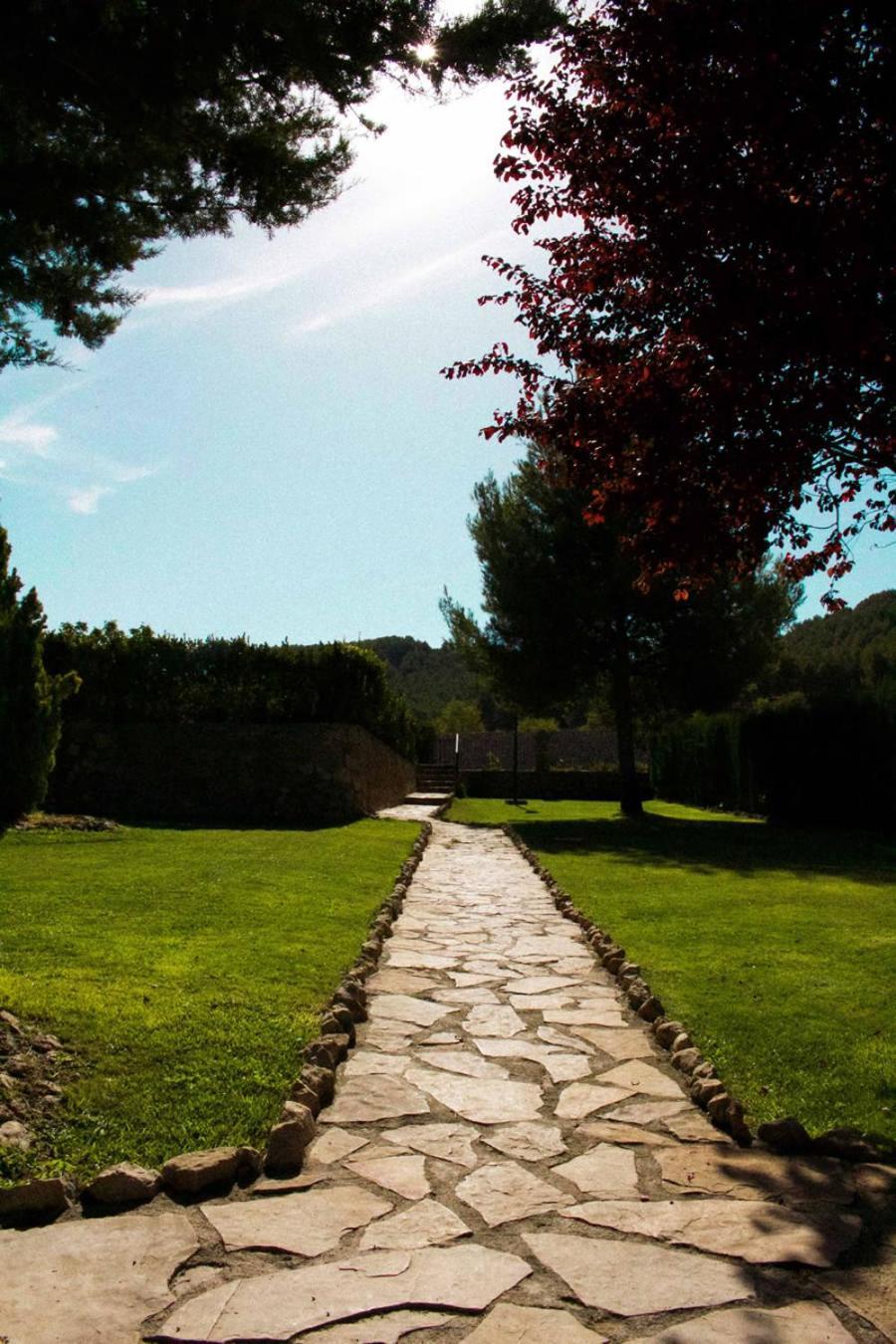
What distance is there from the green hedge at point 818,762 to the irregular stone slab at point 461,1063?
15815 millimetres

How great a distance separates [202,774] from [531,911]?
10.3m

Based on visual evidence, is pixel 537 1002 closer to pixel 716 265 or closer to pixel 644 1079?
pixel 644 1079

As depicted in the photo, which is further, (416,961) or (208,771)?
(208,771)

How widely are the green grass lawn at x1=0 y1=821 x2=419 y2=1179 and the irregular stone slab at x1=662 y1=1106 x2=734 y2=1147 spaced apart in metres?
1.62

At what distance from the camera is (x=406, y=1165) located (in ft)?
11.0

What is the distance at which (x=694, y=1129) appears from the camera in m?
3.74

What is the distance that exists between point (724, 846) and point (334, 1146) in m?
12.9

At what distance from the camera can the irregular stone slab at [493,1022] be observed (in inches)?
197

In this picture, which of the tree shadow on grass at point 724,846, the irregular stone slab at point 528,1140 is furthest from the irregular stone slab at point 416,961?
the tree shadow on grass at point 724,846

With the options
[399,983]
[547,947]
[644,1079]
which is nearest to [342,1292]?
[644,1079]

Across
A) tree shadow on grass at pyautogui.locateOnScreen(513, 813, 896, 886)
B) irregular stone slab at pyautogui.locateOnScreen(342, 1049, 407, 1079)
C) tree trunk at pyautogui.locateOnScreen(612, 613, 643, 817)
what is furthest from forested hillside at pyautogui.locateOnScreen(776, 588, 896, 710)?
irregular stone slab at pyautogui.locateOnScreen(342, 1049, 407, 1079)

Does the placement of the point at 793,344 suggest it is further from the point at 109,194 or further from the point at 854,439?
the point at 109,194

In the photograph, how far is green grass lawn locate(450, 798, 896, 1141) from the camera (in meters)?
4.19

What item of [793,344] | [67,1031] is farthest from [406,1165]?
[793,344]
